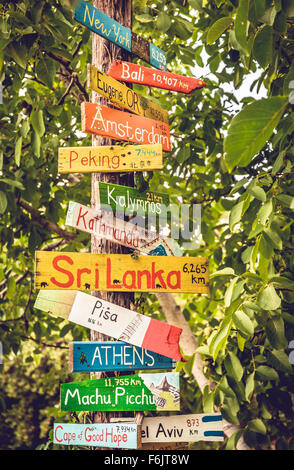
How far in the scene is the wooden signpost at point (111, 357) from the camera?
1.93 metres

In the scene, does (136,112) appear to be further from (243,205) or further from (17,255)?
(17,255)

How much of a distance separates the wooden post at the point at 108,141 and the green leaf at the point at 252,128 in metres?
1.21

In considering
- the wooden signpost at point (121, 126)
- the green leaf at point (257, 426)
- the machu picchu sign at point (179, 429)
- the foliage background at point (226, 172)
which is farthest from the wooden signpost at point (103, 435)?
the wooden signpost at point (121, 126)

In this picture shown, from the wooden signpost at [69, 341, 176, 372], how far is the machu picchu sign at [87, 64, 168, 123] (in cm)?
102

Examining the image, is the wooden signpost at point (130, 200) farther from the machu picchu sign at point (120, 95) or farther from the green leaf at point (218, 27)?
the green leaf at point (218, 27)

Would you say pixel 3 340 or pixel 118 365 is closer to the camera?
pixel 118 365

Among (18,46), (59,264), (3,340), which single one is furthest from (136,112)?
(3,340)

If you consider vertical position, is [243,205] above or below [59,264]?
above

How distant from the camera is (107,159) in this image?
207 centimetres

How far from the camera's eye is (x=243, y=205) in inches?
84.7

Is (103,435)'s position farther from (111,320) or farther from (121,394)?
(111,320)

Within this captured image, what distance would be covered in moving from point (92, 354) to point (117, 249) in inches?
17.8

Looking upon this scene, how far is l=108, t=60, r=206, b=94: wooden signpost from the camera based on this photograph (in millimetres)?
2219
